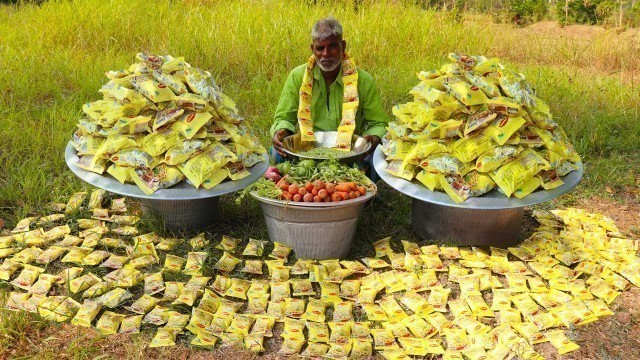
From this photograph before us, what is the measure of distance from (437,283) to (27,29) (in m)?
5.30

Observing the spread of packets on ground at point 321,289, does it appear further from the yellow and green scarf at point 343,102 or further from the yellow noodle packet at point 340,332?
the yellow and green scarf at point 343,102

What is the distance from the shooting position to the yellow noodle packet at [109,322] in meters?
2.64

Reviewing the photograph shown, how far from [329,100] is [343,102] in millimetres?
135

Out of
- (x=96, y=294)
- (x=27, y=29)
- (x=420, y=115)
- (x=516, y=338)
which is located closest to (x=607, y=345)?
(x=516, y=338)

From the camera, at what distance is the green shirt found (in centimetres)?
399

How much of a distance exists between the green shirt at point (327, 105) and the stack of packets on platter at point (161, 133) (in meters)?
0.71

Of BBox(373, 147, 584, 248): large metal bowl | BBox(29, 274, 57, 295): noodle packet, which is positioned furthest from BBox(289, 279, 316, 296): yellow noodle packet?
BBox(29, 274, 57, 295): noodle packet

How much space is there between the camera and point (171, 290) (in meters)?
2.97

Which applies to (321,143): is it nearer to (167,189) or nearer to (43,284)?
(167,189)

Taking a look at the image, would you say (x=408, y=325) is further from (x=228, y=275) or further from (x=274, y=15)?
(x=274, y=15)

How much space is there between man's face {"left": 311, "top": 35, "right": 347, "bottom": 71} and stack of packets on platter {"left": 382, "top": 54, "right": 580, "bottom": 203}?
2.16 feet

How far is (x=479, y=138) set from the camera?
316cm

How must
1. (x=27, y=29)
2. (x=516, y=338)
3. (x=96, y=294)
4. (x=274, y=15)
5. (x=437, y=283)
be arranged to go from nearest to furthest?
(x=516, y=338) → (x=96, y=294) → (x=437, y=283) → (x=27, y=29) → (x=274, y=15)

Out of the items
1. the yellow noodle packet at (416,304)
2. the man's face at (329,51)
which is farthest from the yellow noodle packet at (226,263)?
the man's face at (329,51)
